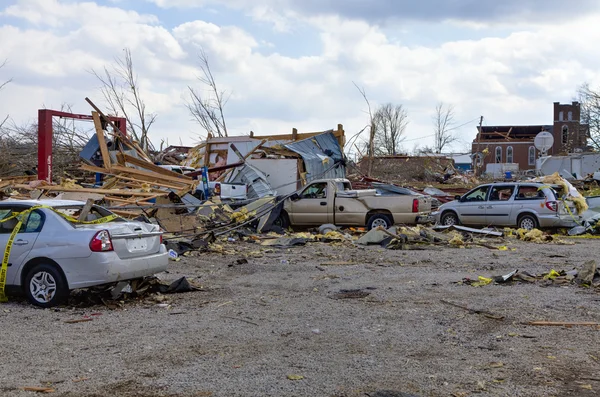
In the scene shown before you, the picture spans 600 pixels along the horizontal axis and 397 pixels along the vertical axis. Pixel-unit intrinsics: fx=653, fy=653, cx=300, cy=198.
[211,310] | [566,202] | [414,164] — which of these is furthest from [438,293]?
[414,164]

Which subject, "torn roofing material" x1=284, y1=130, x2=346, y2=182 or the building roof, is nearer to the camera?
"torn roofing material" x1=284, y1=130, x2=346, y2=182

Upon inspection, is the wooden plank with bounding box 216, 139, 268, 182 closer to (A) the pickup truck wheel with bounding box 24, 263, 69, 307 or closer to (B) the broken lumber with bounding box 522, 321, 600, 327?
(A) the pickup truck wheel with bounding box 24, 263, 69, 307

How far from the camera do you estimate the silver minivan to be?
62.4ft

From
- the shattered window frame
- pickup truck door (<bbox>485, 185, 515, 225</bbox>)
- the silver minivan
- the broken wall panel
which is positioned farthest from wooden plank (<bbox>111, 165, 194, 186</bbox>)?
pickup truck door (<bbox>485, 185, 515, 225</bbox>)

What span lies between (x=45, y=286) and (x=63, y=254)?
1.74 feet

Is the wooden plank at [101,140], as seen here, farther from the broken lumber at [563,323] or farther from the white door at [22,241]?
the broken lumber at [563,323]

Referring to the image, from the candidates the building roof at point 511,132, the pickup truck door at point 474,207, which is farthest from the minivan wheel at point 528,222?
the building roof at point 511,132

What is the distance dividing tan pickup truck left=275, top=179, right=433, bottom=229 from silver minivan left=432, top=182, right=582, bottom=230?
126 centimetres

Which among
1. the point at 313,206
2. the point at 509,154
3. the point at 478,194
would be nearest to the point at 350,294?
the point at 313,206

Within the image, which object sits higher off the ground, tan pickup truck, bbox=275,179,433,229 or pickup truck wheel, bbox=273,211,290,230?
tan pickup truck, bbox=275,179,433,229

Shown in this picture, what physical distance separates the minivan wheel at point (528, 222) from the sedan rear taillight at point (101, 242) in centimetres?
1412

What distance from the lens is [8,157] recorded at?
79.8ft

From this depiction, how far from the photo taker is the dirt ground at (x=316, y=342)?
5.24 metres

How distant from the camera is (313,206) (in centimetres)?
1988
